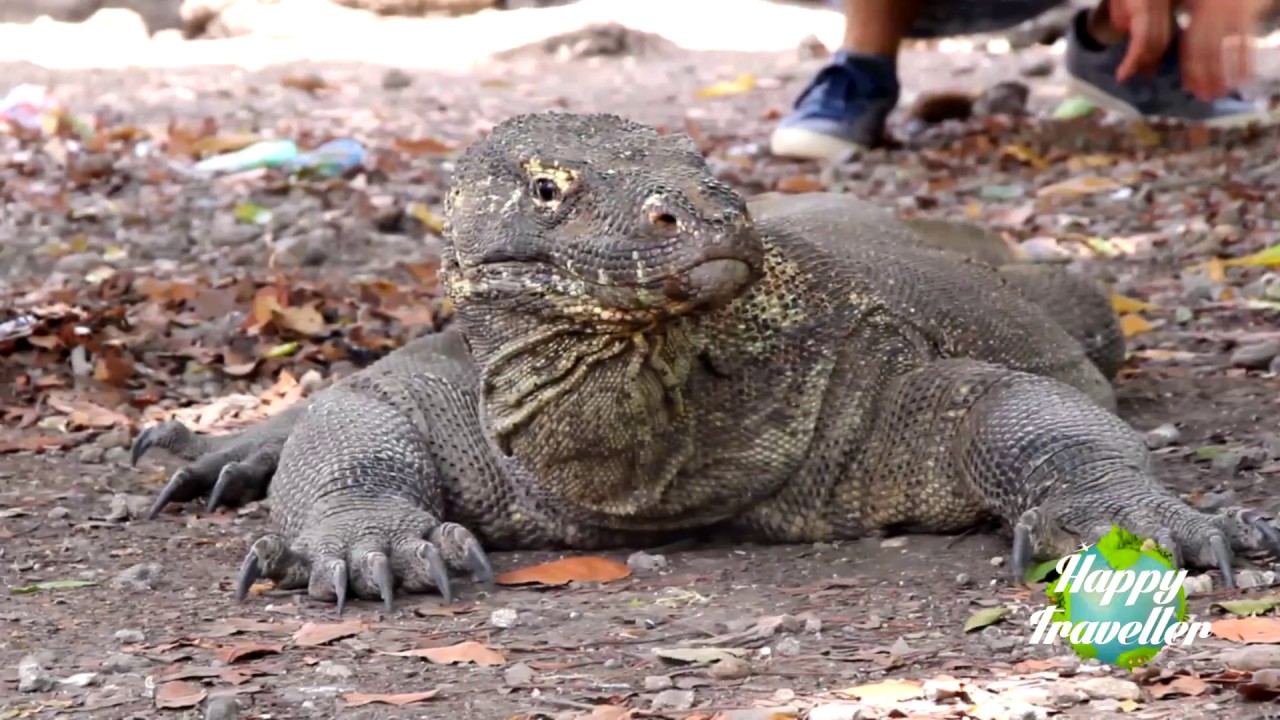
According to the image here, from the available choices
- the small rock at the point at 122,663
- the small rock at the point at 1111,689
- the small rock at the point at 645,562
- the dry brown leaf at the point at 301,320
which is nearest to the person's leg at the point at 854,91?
the dry brown leaf at the point at 301,320

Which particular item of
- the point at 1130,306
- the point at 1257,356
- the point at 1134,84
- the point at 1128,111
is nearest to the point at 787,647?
the point at 1257,356

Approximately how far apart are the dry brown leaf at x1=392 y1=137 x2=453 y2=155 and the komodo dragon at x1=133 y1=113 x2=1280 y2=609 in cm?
579

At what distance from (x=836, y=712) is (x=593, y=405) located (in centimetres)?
103

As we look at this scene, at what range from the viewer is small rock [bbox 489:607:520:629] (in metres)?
3.32

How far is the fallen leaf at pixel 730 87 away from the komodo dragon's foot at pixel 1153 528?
372 inches

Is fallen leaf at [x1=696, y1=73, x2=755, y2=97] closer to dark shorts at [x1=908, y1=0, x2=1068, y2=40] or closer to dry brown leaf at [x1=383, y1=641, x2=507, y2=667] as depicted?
dark shorts at [x1=908, y1=0, x2=1068, y2=40]

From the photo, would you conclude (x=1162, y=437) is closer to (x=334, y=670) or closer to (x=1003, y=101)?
(x=334, y=670)

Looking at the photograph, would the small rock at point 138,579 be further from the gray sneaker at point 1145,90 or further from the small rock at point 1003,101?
the small rock at point 1003,101

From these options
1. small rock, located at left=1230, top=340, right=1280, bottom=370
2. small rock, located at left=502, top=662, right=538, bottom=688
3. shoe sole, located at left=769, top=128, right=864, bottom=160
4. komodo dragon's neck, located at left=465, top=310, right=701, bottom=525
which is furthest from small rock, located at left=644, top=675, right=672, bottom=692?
shoe sole, located at left=769, top=128, right=864, bottom=160

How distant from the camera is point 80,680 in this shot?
3029mm

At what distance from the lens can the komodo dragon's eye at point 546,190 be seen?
3.38 m

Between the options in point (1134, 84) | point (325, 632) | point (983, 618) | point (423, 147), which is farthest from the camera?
point (423, 147)

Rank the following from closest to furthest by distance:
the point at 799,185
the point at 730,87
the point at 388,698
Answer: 1. the point at 388,698
2. the point at 799,185
3. the point at 730,87

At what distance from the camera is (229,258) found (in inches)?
296
